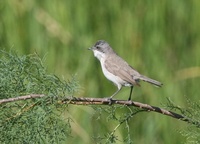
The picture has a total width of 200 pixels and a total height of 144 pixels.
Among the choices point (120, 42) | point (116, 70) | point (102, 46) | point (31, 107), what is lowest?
point (31, 107)

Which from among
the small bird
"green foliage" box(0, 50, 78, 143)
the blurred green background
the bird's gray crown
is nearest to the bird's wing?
the small bird

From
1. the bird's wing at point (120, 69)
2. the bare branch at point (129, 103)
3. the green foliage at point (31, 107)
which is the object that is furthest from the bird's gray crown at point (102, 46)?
the bare branch at point (129, 103)

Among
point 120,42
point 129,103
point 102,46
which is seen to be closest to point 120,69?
point 102,46

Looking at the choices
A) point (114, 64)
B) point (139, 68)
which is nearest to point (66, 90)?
point (114, 64)

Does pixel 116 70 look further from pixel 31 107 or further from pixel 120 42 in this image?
pixel 31 107

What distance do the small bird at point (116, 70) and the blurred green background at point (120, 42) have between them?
83 cm

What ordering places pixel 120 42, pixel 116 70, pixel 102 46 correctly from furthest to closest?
1. pixel 120 42
2. pixel 102 46
3. pixel 116 70

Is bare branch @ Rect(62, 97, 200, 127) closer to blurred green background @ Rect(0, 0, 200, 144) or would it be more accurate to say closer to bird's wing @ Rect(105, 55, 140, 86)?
bird's wing @ Rect(105, 55, 140, 86)

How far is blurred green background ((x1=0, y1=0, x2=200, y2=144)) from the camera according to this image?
548 cm

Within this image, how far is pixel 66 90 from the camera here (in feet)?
9.30

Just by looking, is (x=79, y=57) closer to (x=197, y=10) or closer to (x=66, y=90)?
(x=197, y=10)

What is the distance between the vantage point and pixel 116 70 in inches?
172

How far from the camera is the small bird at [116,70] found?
421 centimetres

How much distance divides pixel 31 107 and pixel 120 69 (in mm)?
1713
